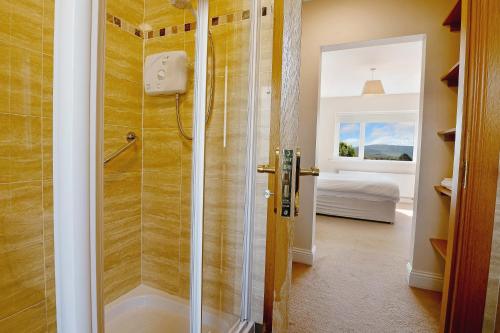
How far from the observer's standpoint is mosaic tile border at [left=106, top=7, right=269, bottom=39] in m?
1.15

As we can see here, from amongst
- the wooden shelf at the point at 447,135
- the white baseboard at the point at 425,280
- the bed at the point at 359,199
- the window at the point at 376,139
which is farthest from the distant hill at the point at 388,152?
the white baseboard at the point at 425,280

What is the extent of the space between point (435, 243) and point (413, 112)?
16.4 ft

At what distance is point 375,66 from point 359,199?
2216 millimetres

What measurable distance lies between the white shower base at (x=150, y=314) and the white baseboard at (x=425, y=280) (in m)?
1.63

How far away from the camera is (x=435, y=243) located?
1963 mm

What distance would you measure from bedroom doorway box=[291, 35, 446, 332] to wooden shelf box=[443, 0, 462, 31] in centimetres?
18

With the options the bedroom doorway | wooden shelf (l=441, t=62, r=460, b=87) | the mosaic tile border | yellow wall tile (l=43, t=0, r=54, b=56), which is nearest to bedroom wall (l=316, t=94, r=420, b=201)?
the bedroom doorway

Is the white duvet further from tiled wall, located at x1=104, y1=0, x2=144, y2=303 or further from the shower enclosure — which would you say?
A: tiled wall, located at x1=104, y1=0, x2=144, y2=303

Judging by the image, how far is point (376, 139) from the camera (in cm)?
640

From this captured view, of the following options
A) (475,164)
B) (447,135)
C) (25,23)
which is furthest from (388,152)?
(25,23)

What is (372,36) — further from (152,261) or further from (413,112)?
(413,112)

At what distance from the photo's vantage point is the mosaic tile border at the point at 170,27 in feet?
3.76

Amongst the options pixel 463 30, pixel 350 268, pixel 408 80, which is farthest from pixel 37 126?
pixel 408 80

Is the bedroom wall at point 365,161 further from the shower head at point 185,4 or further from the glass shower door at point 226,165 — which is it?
the shower head at point 185,4
